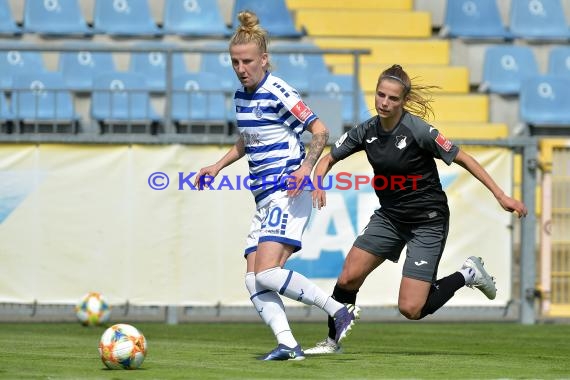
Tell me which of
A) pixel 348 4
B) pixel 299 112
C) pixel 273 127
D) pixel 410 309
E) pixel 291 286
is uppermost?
pixel 348 4

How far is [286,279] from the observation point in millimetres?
7789

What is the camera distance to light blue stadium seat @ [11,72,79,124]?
13.2m

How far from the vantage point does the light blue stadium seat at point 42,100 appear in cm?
1322

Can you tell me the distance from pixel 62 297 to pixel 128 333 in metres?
5.34

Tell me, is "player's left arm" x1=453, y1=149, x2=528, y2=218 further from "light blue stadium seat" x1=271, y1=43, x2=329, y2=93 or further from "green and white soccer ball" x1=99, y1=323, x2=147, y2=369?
"light blue stadium seat" x1=271, y1=43, x2=329, y2=93

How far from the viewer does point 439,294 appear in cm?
874

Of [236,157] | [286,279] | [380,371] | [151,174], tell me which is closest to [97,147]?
[151,174]

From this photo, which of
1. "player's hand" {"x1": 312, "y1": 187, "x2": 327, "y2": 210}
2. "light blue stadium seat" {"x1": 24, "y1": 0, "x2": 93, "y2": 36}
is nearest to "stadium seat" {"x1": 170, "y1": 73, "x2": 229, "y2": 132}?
"light blue stadium seat" {"x1": 24, "y1": 0, "x2": 93, "y2": 36}

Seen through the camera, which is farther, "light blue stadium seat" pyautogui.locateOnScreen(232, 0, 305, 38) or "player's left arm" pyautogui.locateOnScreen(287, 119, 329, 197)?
"light blue stadium seat" pyautogui.locateOnScreen(232, 0, 305, 38)

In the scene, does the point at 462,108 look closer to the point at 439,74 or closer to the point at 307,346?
the point at 439,74

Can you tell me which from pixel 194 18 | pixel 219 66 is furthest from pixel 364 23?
pixel 219 66

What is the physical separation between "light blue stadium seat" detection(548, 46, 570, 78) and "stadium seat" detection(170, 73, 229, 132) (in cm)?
556

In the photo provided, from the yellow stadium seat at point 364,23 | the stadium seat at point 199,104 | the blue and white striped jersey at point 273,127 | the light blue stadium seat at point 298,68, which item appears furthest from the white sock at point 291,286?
the yellow stadium seat at point 364,23

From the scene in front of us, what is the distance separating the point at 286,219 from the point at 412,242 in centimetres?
119
